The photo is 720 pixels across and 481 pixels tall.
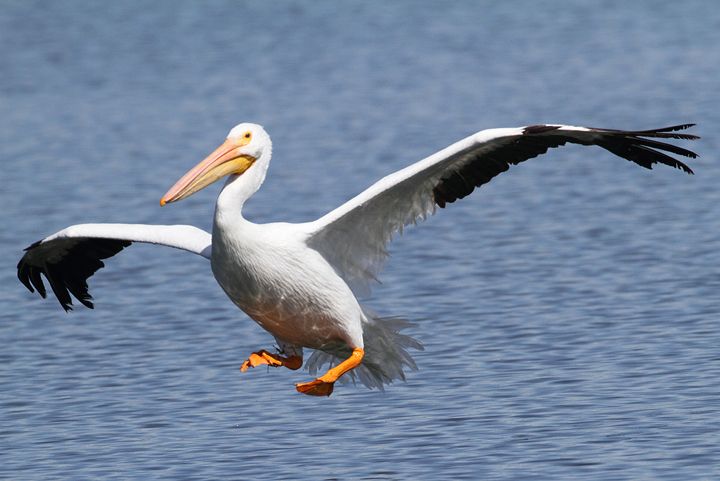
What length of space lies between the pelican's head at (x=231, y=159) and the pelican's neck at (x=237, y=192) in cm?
4

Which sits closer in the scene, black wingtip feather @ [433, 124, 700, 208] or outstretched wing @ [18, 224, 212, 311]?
black wingtip feather @ [433, 124, 700, 208]

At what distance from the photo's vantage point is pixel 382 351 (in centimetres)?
850

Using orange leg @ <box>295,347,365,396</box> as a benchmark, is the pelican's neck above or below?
above

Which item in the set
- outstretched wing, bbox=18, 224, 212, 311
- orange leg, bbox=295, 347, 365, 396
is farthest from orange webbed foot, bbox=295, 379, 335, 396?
outstretched wing, bbox=18, 224, 212, 311

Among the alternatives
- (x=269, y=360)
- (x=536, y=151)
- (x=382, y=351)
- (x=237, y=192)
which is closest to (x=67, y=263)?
(x=269, y=360)

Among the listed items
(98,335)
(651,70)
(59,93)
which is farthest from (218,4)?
(98,335)

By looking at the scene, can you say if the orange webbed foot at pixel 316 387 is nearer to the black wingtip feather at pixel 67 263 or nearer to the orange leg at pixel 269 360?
the orange leg at pixel 269 360

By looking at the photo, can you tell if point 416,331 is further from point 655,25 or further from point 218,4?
point 218,4

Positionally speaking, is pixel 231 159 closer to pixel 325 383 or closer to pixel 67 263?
pixel 325 383

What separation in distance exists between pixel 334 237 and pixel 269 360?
0.92 m

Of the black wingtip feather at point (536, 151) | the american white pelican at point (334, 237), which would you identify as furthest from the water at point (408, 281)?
the black wingtip feather at point (536, 151)

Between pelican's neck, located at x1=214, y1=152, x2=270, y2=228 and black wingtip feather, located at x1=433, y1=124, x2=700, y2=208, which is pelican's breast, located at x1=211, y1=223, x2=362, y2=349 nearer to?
pelican's neck, located at x1=214, y1=152, x2=270, y2=228

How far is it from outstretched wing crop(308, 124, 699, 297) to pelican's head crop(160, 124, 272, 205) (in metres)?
0.59

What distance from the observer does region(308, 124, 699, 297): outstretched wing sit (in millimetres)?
7293
